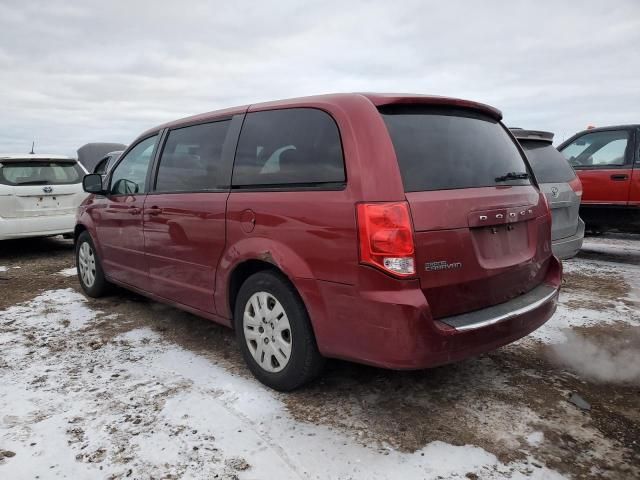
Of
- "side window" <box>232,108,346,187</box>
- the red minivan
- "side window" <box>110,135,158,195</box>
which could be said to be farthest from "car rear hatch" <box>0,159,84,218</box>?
"side window" <box>232,108,346,187</box>

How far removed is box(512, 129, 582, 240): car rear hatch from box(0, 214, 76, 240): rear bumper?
648 cm

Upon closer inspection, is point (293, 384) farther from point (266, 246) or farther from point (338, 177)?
point (338, 177)

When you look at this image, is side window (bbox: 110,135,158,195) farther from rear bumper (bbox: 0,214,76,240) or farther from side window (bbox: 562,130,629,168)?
side window (bbox: 562,130,629,168)

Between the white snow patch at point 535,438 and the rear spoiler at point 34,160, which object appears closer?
the white snow patch at point 535,438

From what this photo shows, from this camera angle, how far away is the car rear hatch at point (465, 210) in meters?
2.43

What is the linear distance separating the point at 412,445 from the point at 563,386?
1185mm

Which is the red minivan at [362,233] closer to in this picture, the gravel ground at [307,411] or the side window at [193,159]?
the side window at [193,159]

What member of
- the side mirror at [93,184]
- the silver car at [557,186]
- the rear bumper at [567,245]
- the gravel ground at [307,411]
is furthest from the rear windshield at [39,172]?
the rear bumper at [567,245]

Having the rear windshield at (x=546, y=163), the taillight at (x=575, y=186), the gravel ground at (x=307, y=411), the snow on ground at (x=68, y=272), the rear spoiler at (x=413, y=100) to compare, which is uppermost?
the rear spoiler at (x=413, y=100)

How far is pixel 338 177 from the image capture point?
2570 mm

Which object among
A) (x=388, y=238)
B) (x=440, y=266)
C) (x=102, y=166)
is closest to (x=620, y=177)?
(x=440, y=266)

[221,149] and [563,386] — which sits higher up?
[221,149]

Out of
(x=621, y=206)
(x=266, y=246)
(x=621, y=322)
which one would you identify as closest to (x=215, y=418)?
(x=266, y=246)

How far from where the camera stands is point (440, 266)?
2.42 meters
